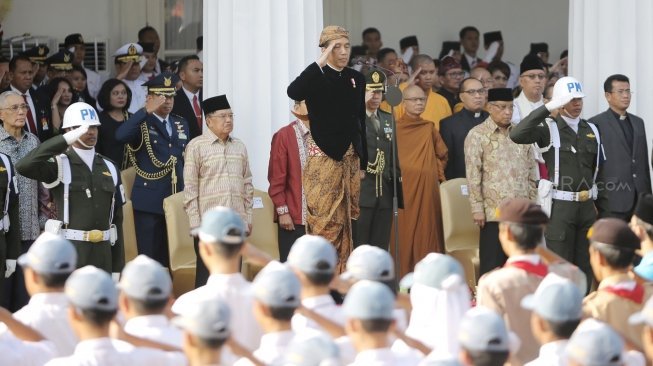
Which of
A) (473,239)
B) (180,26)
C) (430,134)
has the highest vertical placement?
(180,26)

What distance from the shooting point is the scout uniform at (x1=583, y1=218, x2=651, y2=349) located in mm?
7117

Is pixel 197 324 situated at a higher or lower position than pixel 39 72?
lower

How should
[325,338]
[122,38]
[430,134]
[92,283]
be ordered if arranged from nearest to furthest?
1. [325,338]
2. [92,283]
3. [430,134]
4. [122,38]

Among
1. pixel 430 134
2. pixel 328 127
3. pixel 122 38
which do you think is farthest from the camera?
pixel 122 38

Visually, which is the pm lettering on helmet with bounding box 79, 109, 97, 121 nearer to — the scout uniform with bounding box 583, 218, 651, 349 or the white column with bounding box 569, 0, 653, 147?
the scout uniform with bounding box 583, 218, 651, 349

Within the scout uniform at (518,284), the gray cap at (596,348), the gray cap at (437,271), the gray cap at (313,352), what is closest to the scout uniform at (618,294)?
the scout uniform at (518,284)

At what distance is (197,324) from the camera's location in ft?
19.2

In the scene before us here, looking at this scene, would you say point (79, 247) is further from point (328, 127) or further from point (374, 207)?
point (374, 207)

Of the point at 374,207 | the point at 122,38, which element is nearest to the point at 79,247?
the point at 374,207

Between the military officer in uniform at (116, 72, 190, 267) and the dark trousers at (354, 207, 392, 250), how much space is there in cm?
138

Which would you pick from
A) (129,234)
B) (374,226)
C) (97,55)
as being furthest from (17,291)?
(97,55)

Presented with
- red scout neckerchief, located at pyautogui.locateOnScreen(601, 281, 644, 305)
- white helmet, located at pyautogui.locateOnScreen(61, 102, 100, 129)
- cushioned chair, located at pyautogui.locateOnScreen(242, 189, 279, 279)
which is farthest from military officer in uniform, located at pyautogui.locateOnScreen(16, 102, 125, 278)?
red scout neckerchief, located at pyautogui.locateOnScreen(601, 281, 644, 305)

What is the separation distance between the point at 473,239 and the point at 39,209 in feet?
11.4

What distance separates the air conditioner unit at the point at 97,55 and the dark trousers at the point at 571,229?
18.5ft
